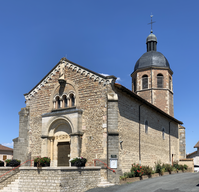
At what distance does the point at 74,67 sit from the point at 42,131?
215 inches

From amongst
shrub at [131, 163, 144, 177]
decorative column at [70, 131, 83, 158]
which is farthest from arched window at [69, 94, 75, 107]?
shrub at [131, 163, 144, 177]

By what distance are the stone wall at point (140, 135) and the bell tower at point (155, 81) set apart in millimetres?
4849

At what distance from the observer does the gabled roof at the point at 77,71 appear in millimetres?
16938

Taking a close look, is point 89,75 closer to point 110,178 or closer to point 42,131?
point 42,131

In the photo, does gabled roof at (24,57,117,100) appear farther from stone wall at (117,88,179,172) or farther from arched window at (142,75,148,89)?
arched window at (142,75,148,89)

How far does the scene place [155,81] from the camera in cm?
3234

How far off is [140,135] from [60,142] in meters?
6.50

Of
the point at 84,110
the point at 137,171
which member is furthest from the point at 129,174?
the point at 84,110

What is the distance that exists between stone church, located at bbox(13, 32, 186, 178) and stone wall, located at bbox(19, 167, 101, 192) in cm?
182

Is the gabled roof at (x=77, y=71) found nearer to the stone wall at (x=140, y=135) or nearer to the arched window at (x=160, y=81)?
the stone wall at (x=140, y=135)

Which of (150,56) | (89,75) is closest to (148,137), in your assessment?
(89,75)

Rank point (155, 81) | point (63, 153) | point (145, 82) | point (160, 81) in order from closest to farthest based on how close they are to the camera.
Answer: point (63, 153)
point (155, 81)
point (160, 81)
point (145, 82)

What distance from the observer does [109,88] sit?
1670 cm

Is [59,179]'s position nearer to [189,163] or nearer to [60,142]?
[60,142]
